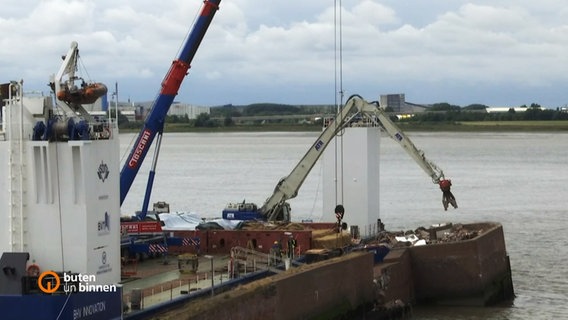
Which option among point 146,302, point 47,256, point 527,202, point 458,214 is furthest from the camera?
point 527,202

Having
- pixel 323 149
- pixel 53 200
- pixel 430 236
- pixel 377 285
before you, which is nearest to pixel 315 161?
pixel 323 149

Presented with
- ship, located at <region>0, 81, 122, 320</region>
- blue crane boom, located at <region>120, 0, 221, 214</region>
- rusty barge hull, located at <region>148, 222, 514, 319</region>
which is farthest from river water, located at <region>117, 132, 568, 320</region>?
ship, located at <region>0, 81, 122, 320</region>

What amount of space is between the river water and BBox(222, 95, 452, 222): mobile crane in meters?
2.56

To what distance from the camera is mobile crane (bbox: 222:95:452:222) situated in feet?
129

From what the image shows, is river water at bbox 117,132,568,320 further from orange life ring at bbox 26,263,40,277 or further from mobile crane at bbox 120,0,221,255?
orange life ring at bbox 26,263,40,277

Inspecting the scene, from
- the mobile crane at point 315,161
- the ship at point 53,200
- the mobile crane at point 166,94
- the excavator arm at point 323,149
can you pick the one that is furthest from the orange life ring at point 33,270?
the excavator arm at point 323,149

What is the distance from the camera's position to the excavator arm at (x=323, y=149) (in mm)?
39375

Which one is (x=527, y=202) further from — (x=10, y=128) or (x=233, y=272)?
(x=10, y=128)

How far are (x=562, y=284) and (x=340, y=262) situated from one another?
1269 cm

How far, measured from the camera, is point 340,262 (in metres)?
27.6

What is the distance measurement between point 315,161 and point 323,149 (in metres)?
0.86

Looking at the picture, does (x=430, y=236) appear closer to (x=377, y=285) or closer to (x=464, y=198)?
(x=377, y=285)

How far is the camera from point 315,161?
132ft

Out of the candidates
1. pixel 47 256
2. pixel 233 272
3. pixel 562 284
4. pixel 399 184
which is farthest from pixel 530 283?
pixel 399 184
